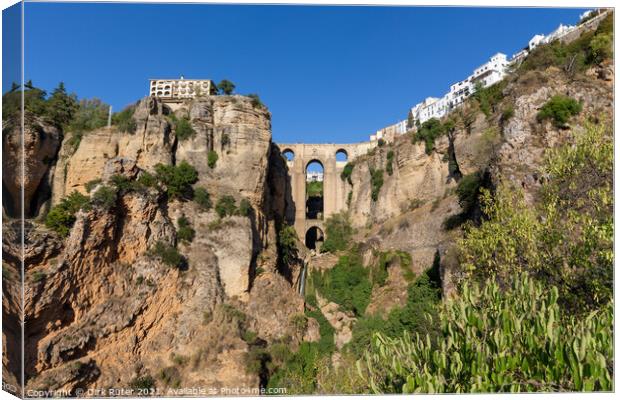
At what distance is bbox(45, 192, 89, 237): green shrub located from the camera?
17.0 m

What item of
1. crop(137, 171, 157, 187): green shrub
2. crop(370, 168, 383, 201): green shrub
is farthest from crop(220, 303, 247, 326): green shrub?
crop(370, 168, 383, 201): green shrub

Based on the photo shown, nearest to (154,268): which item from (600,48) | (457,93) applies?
(600,48)

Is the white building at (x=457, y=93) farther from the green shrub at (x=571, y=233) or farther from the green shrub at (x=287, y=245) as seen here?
the green shrub at (x=571, y=233)

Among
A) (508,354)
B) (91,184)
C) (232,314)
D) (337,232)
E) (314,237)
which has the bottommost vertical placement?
(232,314)

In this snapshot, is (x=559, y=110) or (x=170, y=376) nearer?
(x=170, y=376)

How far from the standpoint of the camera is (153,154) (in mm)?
23203

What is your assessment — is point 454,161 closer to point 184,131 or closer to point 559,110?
point 559,110

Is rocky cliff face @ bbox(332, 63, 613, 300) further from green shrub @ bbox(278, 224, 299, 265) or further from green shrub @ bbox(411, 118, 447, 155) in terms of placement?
green shrub @ bbox(278, 224, 299, 265)

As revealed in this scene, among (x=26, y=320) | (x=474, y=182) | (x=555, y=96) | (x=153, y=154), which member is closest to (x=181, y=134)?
(x=153, y=154)

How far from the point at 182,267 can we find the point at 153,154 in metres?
6.64

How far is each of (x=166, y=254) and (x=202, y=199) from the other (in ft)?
13.4

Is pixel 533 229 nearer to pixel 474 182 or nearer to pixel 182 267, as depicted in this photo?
pixel 474 182

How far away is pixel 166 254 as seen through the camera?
65.2 ft

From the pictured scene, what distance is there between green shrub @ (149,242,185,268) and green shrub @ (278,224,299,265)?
329 inches
